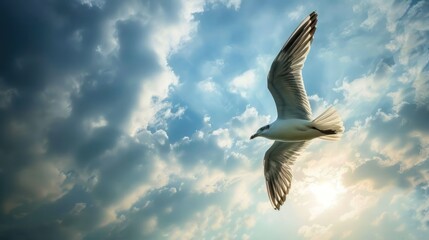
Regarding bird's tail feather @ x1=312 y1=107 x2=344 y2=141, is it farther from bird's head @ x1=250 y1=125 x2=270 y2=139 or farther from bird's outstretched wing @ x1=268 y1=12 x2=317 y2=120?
bird's head @ x1=250 y1=125 x2=270 y2=139

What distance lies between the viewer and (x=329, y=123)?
8.97 m

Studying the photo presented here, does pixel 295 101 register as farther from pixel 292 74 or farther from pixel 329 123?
pixel 329 123

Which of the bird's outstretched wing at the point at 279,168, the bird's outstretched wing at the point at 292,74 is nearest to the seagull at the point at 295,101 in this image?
the bird's outstretched wing at the point at 292,74

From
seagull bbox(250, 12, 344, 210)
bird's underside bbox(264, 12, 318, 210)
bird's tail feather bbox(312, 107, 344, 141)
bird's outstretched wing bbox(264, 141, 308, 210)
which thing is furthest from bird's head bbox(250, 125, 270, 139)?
bird's tail feather bbox(312, 107, 344, 141)

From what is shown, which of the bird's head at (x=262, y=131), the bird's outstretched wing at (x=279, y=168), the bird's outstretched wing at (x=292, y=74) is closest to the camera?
the bird's outstretched wing at (x=292, y=74)

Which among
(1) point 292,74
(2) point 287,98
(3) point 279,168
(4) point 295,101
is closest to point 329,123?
(4) point 295,101

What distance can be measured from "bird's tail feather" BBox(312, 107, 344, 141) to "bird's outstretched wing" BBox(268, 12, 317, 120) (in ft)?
2.00

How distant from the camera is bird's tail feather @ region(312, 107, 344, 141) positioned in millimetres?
8852

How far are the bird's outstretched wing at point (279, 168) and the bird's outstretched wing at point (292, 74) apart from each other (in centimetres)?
176

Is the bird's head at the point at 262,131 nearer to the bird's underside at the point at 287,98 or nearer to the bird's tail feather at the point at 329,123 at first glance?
the bird's underside at the point at 287,98

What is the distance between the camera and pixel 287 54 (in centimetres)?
881

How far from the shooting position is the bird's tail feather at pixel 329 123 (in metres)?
8.85

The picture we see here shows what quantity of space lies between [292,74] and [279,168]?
11.7ft

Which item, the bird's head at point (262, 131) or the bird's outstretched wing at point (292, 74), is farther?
the bird's head at point (262, 131)
